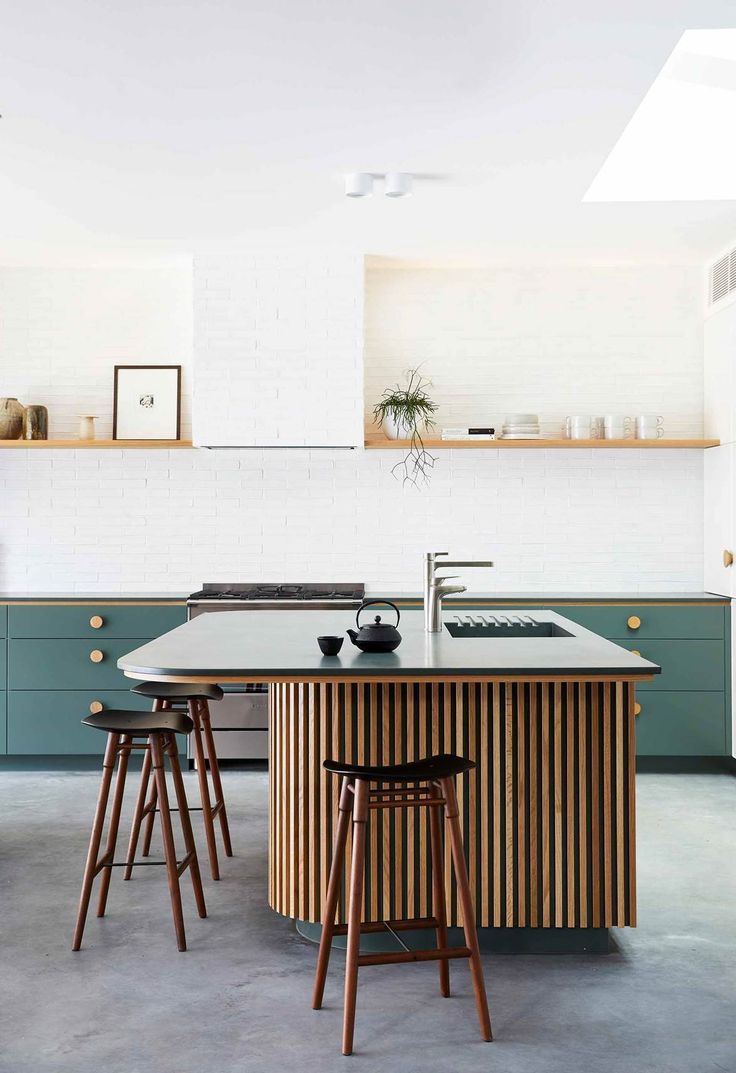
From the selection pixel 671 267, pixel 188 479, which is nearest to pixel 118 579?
pixel 188 479

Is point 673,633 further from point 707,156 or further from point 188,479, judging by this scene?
point 188,479

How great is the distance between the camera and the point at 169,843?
319cm

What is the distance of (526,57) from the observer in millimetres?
3398

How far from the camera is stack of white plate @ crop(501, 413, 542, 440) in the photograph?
6094 millimetres

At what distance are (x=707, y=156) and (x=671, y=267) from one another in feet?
4.68

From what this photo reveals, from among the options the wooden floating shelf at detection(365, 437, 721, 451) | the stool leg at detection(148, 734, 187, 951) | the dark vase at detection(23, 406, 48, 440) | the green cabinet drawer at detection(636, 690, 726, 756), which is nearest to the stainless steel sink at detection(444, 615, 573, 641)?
the stool leg at detection(148, 734, 187, 951)

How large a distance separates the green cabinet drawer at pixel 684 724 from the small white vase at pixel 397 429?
209 centimetres

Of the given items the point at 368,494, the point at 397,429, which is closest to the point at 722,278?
the point at 397,429

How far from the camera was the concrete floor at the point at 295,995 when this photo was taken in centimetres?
257

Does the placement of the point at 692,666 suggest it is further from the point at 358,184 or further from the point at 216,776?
the point at 358,184

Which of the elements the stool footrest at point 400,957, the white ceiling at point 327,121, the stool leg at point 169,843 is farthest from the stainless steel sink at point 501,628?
the white ceiling at point 327,121

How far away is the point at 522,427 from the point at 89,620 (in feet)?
9.31

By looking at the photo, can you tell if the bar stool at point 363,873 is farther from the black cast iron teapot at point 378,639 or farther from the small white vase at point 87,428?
the small white vase at point 87,428

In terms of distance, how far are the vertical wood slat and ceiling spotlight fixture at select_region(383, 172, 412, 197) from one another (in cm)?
259
